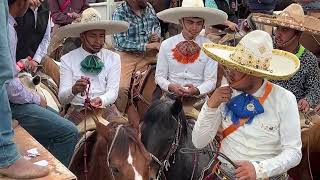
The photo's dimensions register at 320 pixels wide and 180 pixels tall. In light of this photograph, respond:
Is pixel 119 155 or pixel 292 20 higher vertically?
pixel 292 20

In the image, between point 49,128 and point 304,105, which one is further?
point 304,105

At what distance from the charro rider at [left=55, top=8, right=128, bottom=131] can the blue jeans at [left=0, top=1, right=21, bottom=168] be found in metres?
2.23

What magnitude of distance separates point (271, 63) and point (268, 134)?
0.58 m

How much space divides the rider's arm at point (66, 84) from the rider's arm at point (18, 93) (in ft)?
3.68

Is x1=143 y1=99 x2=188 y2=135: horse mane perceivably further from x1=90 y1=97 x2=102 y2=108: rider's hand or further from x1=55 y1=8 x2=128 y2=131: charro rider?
x1=55 y1=8 x2=128 y2=131: charro rider

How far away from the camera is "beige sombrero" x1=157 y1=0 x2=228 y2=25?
580cm

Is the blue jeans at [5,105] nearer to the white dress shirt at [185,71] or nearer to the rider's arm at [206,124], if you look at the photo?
the rider's arm at [206,124]

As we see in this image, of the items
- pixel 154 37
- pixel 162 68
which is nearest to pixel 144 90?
pixel 162 68

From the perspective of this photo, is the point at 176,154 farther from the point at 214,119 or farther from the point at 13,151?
the point at 13,151

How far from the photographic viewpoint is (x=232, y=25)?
7.79m

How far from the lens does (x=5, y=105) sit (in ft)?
8.57

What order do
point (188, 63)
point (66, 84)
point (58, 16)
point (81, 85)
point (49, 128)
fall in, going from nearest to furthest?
point (49, 128) → point (81, 85) → point (66, 84) → point (188, 63) → point (58, 16)

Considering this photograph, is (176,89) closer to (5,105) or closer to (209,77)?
(209,77)

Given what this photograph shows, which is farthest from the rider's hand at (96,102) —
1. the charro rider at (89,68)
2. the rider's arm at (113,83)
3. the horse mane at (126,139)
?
the horse mane at (126,139)
